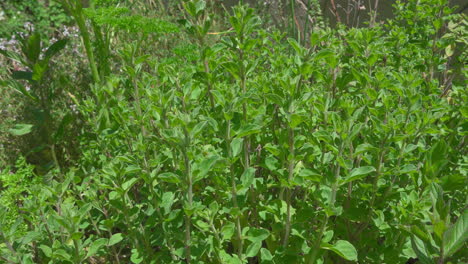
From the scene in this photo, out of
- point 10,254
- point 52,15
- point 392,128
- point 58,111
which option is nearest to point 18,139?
point 58,111

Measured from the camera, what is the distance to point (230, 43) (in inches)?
66.6

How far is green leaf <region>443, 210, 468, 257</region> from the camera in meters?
0.91

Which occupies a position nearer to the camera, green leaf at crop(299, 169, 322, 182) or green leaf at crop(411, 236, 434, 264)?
green leaf at crop(411, 236, 434, 264)

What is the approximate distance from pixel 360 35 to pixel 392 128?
24.3 inches

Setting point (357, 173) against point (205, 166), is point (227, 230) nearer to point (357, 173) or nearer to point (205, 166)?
point (205, 166)

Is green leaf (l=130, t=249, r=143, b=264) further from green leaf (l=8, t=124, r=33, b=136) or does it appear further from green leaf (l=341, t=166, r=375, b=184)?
green leaf (l=8, t=124, r=33, b=136)

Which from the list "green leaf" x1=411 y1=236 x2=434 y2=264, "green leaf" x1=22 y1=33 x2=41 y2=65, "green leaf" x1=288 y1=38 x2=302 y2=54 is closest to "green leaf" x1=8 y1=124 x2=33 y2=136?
"green leaf" x1=22 y1=33 x2=41 y2=65

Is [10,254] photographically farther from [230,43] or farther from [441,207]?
[441,207]

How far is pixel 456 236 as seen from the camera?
0.92 m

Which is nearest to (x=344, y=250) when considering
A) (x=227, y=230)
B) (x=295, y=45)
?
(x=227, y=230)

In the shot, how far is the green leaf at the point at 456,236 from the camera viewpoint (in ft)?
2.98

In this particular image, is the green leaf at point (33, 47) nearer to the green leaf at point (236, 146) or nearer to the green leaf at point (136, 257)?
the green leaf at point (136, 257)

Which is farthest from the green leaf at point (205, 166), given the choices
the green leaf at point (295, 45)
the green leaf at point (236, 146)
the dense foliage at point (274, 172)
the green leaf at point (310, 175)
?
the green leaf at point (295, 45)

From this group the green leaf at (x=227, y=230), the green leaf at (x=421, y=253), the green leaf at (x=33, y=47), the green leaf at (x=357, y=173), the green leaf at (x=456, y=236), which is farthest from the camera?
the green leaf at (x=33, y=47)
